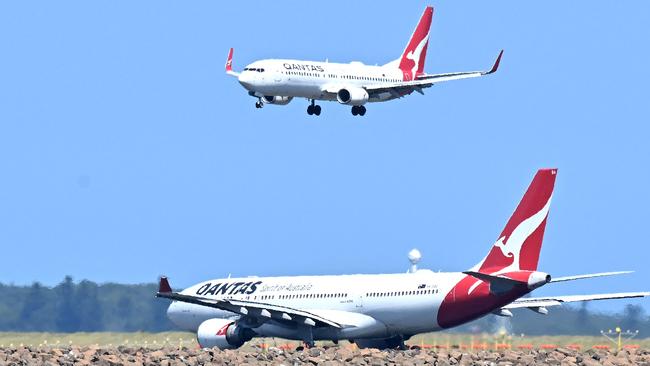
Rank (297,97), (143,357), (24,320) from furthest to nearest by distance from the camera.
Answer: (297,97)
(24,320)
(143,357)

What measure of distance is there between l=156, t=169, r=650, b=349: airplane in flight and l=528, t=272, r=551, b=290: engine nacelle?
0.11 feet

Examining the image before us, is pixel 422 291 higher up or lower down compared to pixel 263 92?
lower down

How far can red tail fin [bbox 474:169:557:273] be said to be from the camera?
5441cm

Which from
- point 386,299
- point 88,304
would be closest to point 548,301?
point 386,299

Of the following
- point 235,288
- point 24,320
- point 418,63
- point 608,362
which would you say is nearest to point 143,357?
point 608,362

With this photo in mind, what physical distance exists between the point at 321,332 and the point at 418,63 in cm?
3717

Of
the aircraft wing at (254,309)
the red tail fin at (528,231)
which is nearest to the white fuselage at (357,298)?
the aircraft wing at (254,309)

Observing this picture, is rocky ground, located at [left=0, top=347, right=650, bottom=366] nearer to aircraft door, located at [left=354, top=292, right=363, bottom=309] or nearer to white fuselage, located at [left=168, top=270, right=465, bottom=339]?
white fuselage, located at [left=168, top=270, right=465, bottom=339]

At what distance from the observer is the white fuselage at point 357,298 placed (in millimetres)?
56688

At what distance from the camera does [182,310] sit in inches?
2569

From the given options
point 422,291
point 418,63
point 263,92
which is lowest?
point 422,291

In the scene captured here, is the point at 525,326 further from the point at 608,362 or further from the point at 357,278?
the point at 608,362

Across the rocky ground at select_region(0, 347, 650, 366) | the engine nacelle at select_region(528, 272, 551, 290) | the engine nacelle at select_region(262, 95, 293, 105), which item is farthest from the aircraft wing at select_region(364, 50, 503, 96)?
the rocky ground at select_region(0, 347, 650, 366)

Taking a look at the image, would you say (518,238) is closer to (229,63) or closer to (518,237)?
(518,237)
